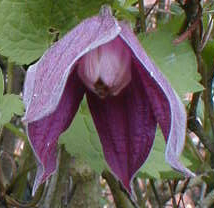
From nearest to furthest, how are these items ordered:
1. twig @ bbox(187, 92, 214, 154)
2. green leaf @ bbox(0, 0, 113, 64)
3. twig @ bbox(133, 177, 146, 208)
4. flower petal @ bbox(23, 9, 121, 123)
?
flower petal @ bbox(23, 9, 121, 123)
green leaf @ bbox(0, 0, 113, 64)
twig @ bbox(187, 92, 214, 154)
twig @ bbox(133, 177, 146, 208)

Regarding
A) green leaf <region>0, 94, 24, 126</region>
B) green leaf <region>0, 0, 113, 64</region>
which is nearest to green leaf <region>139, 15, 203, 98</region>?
green leaf <region>0, 0, 113, 64</region>

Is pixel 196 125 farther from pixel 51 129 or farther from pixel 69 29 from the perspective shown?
pixel 51 129

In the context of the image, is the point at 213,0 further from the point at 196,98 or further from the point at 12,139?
the point at 12,139

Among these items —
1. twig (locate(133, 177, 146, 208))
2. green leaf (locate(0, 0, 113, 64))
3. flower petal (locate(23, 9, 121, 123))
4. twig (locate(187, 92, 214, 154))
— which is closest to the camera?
flower petal (locate(23, 9, 121, 123))

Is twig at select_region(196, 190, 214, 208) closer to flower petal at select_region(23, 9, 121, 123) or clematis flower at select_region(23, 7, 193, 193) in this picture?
clematis flower at select_region(23, 7, 193, 193)

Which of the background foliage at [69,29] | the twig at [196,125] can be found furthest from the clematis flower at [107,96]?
the twig at [196,125]

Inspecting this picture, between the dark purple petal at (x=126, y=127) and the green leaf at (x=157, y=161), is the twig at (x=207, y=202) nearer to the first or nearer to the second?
the green leaf at (x=157, y=161)

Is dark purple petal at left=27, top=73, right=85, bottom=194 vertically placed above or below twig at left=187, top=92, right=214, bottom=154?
above
